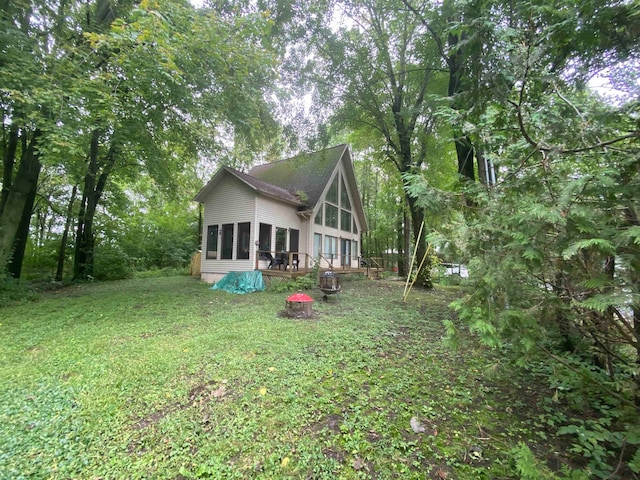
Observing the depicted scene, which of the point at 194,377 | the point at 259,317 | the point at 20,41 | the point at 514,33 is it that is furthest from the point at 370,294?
the point at 20,41

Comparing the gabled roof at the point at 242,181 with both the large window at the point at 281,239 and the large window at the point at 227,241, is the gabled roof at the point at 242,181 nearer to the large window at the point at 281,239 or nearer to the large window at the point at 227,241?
the large window at the point at 281,239

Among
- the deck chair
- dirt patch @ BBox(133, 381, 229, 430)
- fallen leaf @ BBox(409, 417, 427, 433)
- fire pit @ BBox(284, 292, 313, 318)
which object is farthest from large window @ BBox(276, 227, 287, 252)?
fallen leaf @ BBox(409, 417, 427, 433)

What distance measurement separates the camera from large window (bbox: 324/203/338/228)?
1407cm

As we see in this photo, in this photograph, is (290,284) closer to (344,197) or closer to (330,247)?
(330,247)

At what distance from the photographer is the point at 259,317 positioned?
5.80 m

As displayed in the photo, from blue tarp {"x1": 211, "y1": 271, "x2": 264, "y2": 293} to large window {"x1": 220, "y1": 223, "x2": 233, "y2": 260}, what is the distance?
1.13 m

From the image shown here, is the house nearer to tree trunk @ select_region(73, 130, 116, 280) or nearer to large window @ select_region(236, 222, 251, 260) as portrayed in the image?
large window @ select_region(236, 222, 251, 260)

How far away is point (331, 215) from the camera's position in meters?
14.5

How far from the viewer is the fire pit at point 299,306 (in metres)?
5.86

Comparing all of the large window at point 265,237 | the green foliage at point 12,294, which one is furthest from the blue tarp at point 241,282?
the green foliage at point 12,294

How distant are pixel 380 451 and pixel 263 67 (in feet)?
29.9

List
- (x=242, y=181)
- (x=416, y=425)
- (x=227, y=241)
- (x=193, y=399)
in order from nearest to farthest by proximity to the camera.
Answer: (x=416, y=425) < (x=193, y=399) < (x=242, y=181) < (x=227, y=241)

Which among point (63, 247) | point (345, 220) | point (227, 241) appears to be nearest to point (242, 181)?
point (227, 241)

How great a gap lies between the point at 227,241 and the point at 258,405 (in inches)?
369
